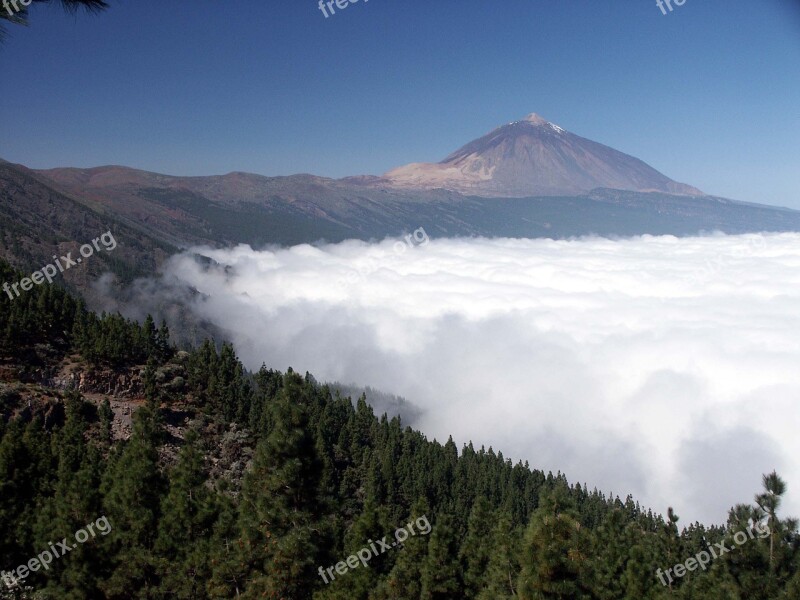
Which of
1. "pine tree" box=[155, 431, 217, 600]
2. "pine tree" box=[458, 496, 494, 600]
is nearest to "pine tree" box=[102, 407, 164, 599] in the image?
"pine tree" box=[155, 431, 217, 600]

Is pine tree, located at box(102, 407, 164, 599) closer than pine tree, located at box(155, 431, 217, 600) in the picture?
No

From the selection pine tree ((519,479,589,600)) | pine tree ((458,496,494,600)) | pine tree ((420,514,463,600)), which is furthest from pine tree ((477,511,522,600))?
pine tree ((519,479,589,600))

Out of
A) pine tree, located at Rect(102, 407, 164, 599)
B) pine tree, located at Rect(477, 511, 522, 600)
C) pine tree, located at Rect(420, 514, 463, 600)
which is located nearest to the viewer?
pine tree, located at Rect(477, 511, 522, 600)

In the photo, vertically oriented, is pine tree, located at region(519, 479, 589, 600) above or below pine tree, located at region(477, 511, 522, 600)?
above

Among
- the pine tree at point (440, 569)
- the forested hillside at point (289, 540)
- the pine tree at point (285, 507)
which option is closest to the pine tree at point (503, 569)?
the forested hillside at point (289, 540)

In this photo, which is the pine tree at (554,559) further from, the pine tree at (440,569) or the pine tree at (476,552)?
the pine tree at (476,552)

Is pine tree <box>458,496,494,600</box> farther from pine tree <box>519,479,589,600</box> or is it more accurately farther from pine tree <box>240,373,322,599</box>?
pine tree <box>240,373,322,599</box>

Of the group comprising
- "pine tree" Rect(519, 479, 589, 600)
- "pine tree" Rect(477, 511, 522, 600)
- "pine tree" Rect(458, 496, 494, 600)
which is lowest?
"pine tree" Rect(458, 496, 494, 600)

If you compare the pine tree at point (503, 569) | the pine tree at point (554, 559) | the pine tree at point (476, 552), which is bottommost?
the pine tree at point (476, 552)

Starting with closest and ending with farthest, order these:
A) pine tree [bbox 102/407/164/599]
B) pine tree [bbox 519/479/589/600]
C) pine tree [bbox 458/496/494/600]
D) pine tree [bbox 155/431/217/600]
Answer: pine tree [bbox 519/479/589/600], pine tree [bbox 155/431/217/600], pine tree [bbox 102/407/164/599], pine tree [bbox 458/496/494/600]

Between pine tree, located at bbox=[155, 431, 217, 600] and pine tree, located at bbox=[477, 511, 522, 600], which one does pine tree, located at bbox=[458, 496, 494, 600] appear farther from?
pine tree, located at bbox=[155, 431, 217, 600]

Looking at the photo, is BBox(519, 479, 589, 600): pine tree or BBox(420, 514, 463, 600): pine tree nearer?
BBox(519, 479, 589, 600): pine tree
